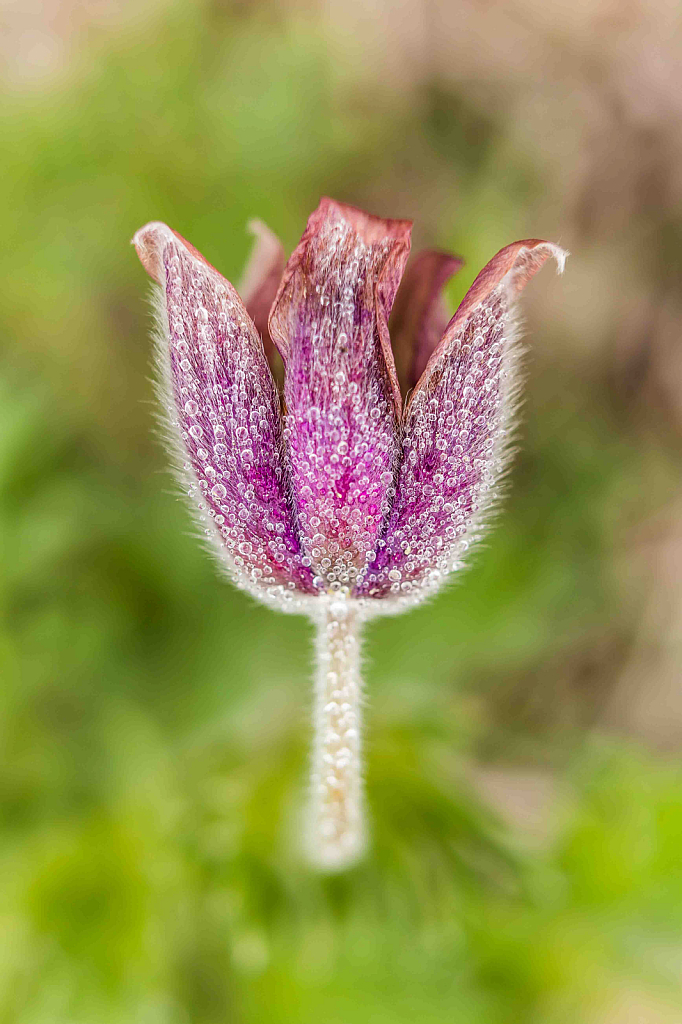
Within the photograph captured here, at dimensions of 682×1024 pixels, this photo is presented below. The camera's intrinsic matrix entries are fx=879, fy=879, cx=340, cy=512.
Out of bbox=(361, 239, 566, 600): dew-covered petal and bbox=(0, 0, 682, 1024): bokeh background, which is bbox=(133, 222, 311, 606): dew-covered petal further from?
bbox=(0, 0, 682, 1024): bokeh background

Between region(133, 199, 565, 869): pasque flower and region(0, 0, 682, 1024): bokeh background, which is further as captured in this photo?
region(0, 0, 682, 1024): bokeh background

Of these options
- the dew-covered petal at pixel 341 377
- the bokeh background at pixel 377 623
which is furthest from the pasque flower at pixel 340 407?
the bokeh background at pixel 377 623

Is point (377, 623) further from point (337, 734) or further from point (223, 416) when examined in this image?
point (223, 416)

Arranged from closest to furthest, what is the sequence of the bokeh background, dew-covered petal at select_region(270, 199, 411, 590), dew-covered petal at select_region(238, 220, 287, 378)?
dew-covered petal at select_region(270, 199, 411, 590) → dew-covered petal at select_region(238, 220, 287, 378) → the bokeh background

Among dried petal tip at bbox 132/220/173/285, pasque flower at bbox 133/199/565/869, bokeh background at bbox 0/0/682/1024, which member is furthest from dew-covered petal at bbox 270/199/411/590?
bokeh background at bbox 0/0/682/1024

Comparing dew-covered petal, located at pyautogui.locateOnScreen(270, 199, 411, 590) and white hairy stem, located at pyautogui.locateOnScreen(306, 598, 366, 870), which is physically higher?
dew-covered petal, located at pyautogui.locateOnScreen(270, 199, 411, 590)

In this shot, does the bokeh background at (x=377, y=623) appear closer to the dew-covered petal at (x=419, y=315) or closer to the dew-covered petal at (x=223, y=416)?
the dew-covered petal at (x=223, y=416)

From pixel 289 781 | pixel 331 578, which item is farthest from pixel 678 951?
pixel 331 578
